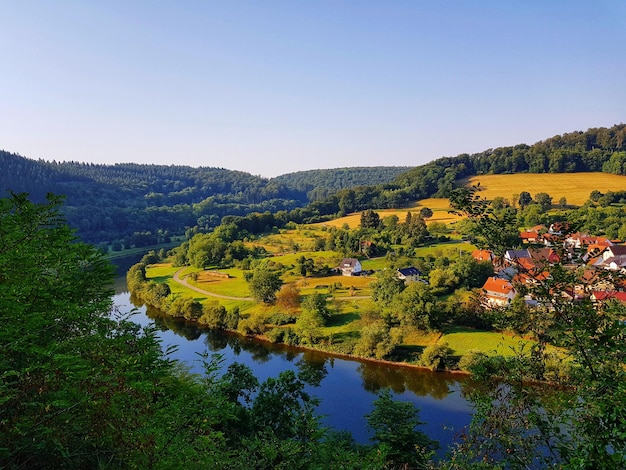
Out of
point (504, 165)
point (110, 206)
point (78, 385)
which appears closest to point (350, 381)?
point (78, 385)

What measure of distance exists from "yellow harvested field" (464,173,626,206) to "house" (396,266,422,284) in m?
29.0

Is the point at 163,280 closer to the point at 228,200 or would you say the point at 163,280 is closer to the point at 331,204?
the point at 331,204

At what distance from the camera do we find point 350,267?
60.4 m

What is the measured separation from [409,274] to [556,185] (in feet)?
176

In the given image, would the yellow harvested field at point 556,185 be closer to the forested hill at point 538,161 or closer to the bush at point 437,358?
the forested hill at point 538,161

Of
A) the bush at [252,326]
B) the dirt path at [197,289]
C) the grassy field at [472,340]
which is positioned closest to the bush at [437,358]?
the grassy field at [472,340]

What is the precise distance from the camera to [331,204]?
369 feet

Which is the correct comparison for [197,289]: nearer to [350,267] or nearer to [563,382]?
[350,267]

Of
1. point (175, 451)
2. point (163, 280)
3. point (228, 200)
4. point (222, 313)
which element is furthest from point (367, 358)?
point (228, 200)

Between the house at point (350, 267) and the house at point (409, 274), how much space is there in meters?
8.66

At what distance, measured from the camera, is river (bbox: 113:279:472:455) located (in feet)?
85.0

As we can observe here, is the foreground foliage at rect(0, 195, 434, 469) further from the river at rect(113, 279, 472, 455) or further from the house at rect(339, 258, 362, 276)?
the house at rect(339, 258, 362, 276)

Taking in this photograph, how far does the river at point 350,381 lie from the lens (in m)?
25.9

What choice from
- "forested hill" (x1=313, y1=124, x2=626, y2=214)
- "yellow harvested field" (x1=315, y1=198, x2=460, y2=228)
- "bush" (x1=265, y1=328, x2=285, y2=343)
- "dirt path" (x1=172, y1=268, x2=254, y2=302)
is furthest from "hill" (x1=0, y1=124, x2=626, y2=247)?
"bush" (x1=265, y1=328, x2=285, y2=343)
